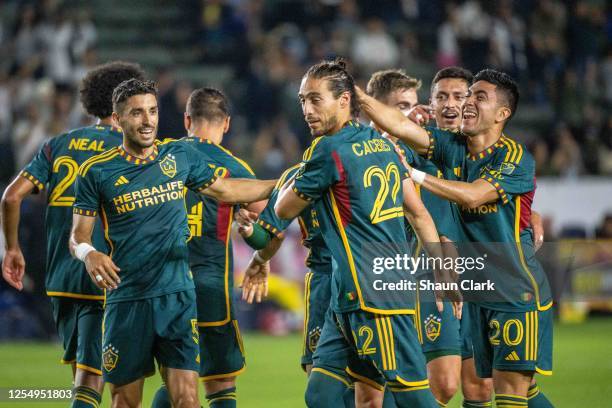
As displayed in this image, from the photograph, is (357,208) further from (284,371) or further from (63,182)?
(284,371)

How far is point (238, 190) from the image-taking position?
260 inches

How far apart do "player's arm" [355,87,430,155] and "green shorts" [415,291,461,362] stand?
1078 millimetres

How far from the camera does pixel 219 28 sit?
19281 millimetres

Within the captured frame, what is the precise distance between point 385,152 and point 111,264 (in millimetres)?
1698

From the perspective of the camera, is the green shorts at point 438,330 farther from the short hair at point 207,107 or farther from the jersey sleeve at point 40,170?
the jersey sleeve at point 40,170

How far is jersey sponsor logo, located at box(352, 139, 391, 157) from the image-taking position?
221 inches

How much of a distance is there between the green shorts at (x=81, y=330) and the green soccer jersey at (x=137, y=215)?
2.75 ft

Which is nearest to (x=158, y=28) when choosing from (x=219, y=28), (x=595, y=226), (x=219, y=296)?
(x=219, y=28)

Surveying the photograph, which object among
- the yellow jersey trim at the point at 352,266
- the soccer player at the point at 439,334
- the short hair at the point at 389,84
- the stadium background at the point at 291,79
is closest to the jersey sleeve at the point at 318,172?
the yellow jersey trim at the point at 352,266

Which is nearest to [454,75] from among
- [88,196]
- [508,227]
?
[508,227]

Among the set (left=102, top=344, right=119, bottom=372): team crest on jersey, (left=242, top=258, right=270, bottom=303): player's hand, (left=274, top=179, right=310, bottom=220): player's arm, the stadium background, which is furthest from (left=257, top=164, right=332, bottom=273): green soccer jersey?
the stadium background

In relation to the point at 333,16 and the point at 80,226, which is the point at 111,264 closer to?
the point at 80,226

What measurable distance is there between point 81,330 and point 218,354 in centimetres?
96

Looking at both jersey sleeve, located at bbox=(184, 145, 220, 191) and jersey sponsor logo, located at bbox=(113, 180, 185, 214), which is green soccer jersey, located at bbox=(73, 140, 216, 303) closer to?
jersey sponsor logo, located at bbox=(113, 180, 185, 214)
